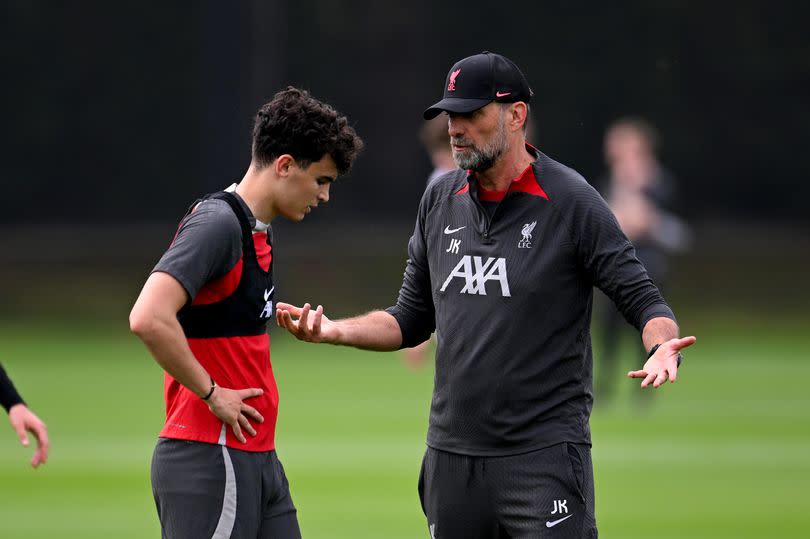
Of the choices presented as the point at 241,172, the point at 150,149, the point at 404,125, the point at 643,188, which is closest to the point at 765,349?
the point at 643,188

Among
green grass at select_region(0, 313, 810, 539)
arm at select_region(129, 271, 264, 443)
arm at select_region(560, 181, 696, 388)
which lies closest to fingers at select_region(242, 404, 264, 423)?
arm at select_region(129, 271, 264, 443)

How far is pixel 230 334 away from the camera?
15.6ft

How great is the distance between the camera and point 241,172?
19.0 metres

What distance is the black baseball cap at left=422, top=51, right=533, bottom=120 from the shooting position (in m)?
4.99

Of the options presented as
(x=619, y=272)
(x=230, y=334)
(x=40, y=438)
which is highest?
(x=619, y=272)

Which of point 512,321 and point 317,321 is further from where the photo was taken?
point 317,321

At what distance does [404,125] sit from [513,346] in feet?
49.1

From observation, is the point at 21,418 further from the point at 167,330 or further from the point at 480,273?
the point at 480,273

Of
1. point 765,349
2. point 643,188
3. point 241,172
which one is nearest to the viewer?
point 643,188

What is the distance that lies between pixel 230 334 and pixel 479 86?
1232 mm

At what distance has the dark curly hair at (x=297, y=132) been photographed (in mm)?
4914

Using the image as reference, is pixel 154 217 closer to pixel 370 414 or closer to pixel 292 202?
pixel 370 414

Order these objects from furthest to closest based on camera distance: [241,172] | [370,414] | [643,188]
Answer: [241,172]
[643,188]
[370,414]

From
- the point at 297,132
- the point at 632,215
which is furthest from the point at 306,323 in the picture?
the point at 632,215
